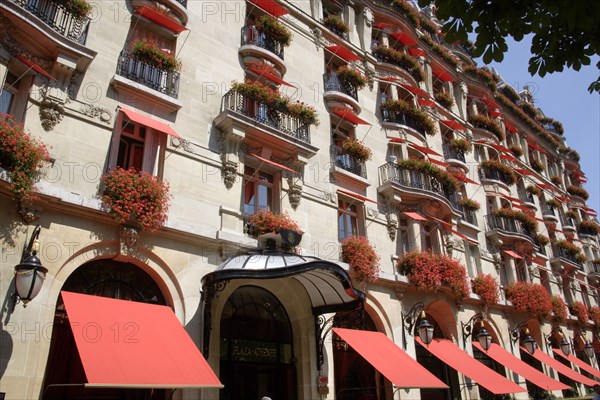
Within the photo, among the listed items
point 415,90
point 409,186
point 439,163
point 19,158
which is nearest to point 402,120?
point 415,90

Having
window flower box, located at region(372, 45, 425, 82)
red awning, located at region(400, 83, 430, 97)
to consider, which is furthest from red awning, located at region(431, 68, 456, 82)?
red awning, located at region(400, 83, 430, 97)

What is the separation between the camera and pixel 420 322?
14188 millimetres

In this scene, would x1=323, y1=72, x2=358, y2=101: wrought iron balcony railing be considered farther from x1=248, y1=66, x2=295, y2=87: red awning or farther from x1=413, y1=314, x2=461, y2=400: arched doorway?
x1=413, y1=314, x2=461, y2=400: arched doorway

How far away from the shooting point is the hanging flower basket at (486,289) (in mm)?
18250

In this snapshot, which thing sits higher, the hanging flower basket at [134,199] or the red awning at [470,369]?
the hanging flower basket at [134,199]

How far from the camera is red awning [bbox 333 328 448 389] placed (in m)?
11.5

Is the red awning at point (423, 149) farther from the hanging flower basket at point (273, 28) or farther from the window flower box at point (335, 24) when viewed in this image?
the hanging flower basket at point (273, 28)

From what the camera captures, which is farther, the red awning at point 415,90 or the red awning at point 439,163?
the red awning at point 415,90

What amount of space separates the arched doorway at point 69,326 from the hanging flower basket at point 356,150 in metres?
8.31

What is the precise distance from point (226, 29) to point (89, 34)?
14.8ft

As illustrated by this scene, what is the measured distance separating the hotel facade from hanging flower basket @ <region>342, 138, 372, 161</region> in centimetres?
11

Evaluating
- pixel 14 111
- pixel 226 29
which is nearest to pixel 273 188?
pixel 226 29

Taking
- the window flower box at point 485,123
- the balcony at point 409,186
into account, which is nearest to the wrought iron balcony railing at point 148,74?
the balcony at point 409,186

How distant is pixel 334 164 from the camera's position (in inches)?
608
